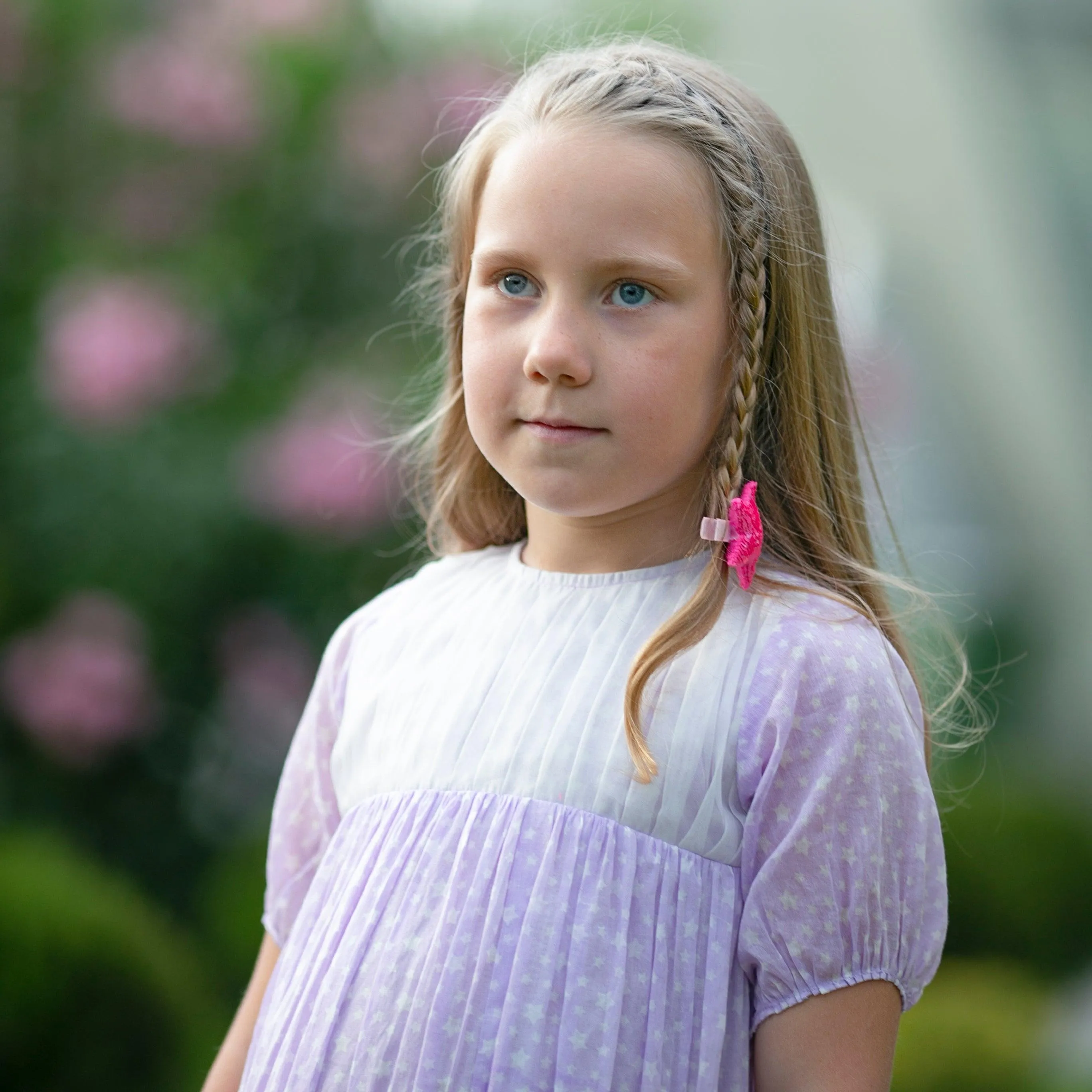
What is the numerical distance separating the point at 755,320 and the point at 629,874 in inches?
23.6

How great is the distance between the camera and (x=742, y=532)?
1.45m

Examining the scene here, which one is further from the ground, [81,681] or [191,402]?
[191,402]

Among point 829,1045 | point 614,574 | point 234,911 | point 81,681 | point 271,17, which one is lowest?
point 234,911

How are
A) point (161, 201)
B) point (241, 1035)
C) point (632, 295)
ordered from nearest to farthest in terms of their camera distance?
point (632, 295)
point (241, 1035)
point (161, 201)

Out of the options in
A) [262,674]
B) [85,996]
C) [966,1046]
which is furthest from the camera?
[262,674]

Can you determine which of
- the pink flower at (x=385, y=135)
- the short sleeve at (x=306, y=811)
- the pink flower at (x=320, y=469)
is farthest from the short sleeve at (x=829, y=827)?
the pink flower at (x=385, y=135)

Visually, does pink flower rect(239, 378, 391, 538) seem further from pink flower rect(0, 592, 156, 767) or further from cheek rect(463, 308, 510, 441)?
cheek rect(463, 308, 510, 441)

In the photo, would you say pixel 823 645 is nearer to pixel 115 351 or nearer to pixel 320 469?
pixel 320 469

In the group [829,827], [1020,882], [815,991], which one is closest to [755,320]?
[829,827]

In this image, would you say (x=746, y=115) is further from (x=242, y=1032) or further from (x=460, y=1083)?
(x=242, y=1032)

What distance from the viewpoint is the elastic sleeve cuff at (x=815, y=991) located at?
4.34 feet

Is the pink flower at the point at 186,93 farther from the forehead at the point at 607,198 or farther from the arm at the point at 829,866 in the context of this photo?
the arm at the point at 829,866

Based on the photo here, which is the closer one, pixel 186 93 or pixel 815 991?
pixel 815 991

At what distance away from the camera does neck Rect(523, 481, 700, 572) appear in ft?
5.08
